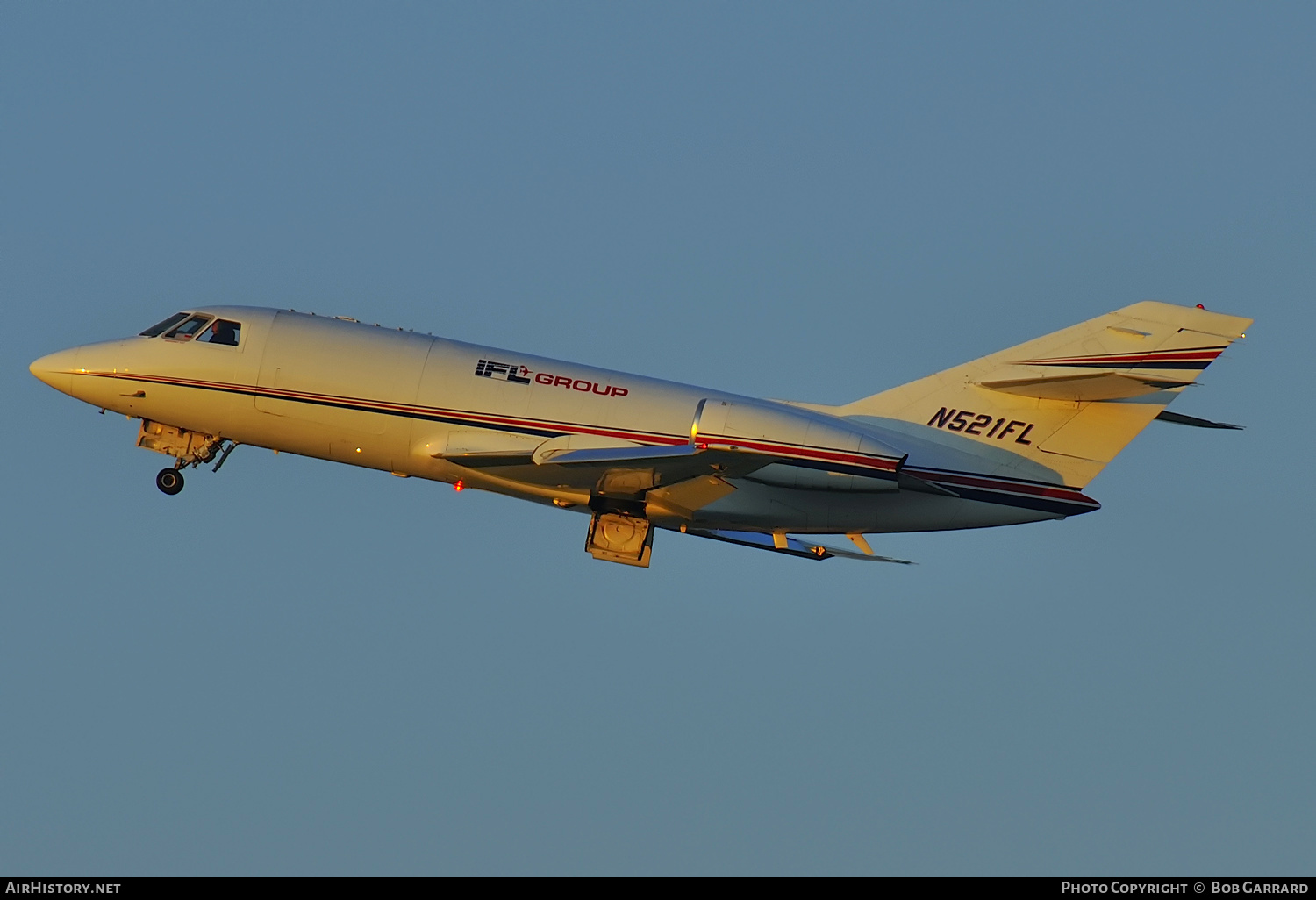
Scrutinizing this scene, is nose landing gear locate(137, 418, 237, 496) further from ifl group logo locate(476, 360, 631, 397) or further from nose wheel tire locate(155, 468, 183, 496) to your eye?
ifl group logo locate(476, 360, 631, 397)

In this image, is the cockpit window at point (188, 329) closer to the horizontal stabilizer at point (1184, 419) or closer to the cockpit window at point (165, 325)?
the cockpit window at point (165, 325)

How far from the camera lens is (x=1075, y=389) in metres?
28.1

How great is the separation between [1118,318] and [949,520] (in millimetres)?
4322

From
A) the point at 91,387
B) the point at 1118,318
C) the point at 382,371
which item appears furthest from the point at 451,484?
the point at 1118,318

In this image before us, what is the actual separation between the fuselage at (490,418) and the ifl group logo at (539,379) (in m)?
0.02

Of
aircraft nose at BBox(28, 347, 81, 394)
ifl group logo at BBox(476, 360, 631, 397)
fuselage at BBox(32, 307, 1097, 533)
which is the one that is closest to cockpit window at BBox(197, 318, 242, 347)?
fuselage at BBox(32, 307, 1097, 533)

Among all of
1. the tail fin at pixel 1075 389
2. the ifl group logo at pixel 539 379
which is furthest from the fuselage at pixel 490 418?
the tail fin at pixel 1075 389

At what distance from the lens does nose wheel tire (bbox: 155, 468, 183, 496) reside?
3133 centimetres

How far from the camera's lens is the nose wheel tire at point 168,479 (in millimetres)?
31328

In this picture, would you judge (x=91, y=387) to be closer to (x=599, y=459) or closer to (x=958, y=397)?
(x=599, y=459)

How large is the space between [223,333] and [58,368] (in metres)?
3.32

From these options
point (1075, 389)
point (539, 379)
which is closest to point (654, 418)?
point (539, 379)

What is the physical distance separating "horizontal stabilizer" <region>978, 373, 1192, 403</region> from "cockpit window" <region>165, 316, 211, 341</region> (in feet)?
44.5

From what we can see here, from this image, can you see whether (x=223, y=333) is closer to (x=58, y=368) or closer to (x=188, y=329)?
(x=188, y=329)
